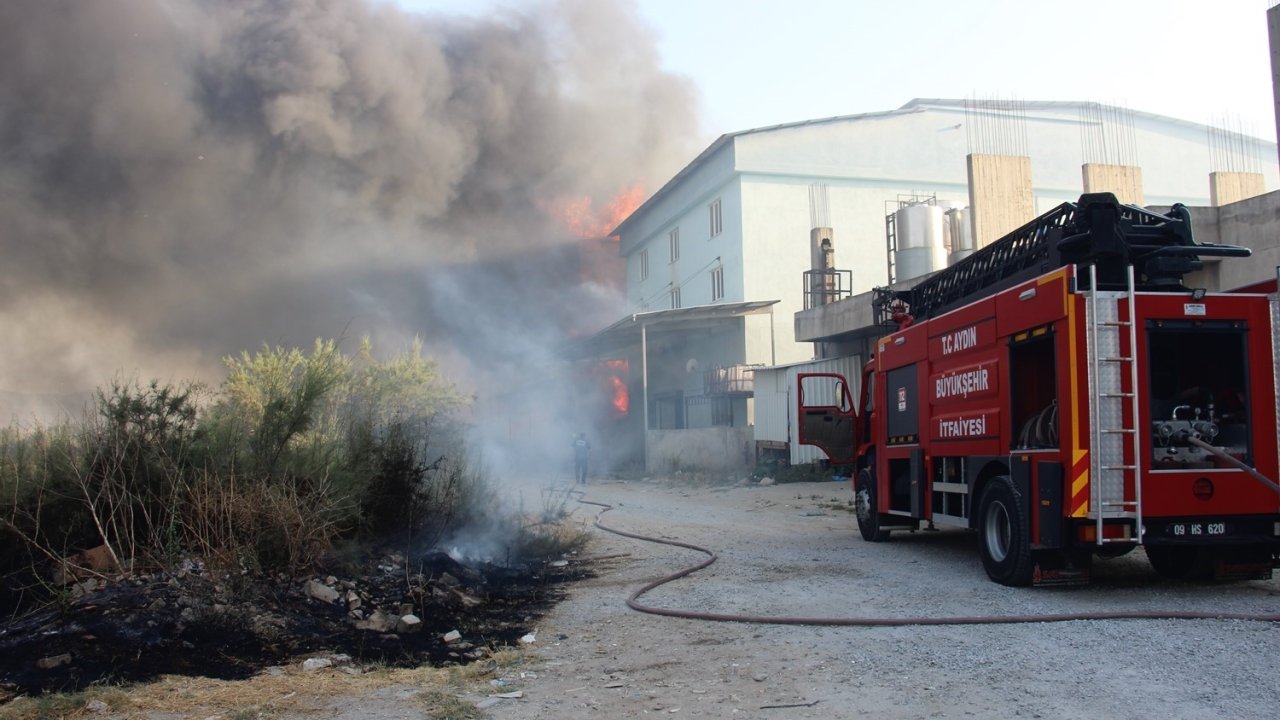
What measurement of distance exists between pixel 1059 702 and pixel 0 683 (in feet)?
18.6

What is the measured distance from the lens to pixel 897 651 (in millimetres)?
5781

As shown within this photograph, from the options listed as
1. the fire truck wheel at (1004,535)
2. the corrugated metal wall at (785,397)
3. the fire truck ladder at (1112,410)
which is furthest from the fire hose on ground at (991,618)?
the corrugated metal wall at (785,397)

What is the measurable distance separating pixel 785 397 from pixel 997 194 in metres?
7.44

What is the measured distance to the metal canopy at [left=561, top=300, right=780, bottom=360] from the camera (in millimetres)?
29844

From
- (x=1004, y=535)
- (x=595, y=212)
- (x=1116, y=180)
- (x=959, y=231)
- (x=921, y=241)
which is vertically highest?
(x=595, y=212)

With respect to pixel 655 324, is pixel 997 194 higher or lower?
higher

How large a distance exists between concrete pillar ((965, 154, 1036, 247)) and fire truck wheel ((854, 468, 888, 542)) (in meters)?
13.2

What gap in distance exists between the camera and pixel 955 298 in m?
10.3

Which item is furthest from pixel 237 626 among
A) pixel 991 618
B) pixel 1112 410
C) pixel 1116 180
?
pixel 1116 180

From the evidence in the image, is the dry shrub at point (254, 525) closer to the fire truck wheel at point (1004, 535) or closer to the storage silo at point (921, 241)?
A: the fire truck wheel at point (1004, 535)

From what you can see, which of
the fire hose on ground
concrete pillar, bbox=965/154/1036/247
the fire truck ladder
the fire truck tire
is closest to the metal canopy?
concrete pillar, bbox=965/154/1036/247

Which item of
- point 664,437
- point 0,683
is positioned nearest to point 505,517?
point 0,683

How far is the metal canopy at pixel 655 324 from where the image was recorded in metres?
29.8

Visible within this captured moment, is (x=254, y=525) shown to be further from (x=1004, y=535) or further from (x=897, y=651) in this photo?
(x=1004, y=535)
